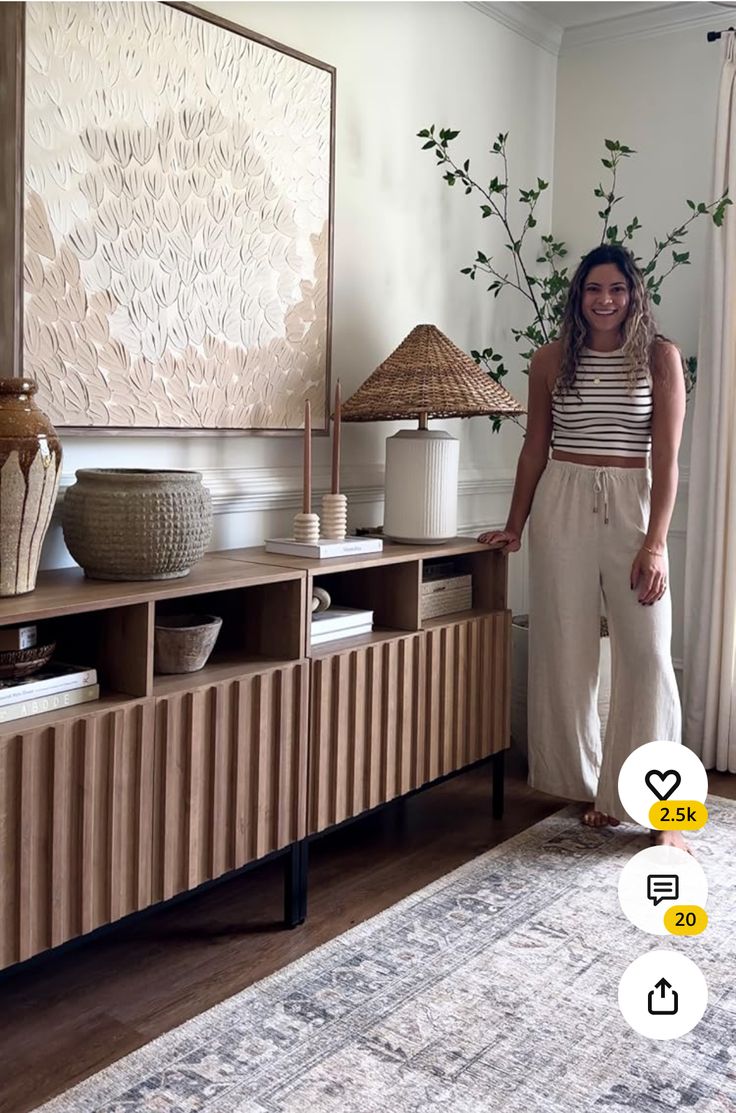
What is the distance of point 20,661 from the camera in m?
1.83

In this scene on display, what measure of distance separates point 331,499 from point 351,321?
645mm

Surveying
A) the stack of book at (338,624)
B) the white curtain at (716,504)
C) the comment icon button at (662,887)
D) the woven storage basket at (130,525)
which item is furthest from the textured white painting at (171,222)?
the comment icon button at (662,887)

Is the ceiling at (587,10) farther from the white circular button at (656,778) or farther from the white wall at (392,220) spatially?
the white circular button at (656,778)

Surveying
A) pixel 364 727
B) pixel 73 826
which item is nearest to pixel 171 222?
pixel 364 727

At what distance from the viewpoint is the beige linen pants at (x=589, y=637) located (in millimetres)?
2793

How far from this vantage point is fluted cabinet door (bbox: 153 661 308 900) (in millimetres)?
2020

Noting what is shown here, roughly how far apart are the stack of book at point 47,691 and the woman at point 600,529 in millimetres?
1363

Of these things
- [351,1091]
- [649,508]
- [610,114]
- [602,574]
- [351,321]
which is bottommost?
[351,1091]

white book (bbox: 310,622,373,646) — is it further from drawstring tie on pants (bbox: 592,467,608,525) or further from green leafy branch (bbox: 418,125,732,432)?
green leafy branch (bbox: 418,125,732,432)

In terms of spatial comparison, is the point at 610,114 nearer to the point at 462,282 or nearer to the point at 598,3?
the point at 598,3

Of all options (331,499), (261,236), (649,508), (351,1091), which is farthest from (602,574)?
(351,1091)

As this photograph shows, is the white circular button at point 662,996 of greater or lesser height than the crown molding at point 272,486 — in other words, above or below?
below

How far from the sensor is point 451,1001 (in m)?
1.97

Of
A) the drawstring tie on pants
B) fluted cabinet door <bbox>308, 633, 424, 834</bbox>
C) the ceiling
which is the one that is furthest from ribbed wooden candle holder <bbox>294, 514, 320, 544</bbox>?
the ceiling
